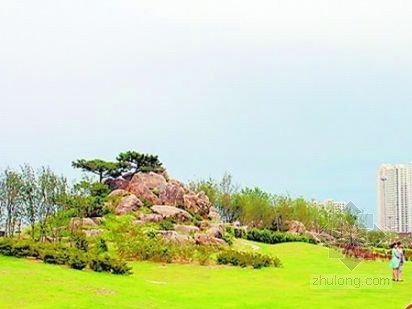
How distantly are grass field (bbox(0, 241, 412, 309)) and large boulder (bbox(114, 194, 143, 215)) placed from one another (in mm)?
7168

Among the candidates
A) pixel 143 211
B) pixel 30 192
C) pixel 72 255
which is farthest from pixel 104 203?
pixel 72 255

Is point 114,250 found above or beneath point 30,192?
beneath

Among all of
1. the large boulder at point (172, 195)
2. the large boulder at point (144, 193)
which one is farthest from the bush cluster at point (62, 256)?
the large boulder at point (172, 195)

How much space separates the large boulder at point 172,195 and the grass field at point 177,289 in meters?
8.87

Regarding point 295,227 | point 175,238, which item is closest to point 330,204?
point 295,227

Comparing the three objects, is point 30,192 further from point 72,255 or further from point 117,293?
point 117,293

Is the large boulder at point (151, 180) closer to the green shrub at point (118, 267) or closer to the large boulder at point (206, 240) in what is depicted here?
the large boulder at point (206, 240)

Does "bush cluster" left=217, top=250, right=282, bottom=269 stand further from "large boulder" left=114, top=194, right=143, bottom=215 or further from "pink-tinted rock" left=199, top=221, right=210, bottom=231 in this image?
"large boulder" left=114, top=194, right=143, bottom=215

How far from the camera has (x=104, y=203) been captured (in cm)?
2342

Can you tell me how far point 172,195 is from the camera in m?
24.9

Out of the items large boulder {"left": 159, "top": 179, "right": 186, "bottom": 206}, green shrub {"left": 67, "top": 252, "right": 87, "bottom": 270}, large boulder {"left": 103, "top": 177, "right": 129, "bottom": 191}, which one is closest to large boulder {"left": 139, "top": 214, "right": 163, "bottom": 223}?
large boulder {"left": 159, "top": 179, "right": 186, "bottom": 206}

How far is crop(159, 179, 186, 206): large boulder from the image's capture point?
2462cm

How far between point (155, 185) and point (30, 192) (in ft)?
24.5

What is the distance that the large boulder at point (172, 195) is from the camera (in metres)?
24.6
